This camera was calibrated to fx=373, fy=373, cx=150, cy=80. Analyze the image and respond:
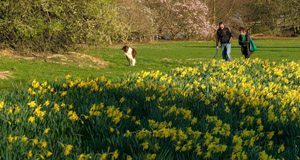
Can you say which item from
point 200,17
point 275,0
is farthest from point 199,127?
point 275,0

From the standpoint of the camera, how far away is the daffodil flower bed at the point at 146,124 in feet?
12.3

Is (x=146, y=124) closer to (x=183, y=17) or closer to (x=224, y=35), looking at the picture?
(x=224, y=35)

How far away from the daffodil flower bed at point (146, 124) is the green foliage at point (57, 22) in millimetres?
8984

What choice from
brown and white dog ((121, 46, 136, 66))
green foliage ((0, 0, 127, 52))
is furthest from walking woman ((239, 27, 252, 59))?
green foliage ((0, 0, 127, 52))

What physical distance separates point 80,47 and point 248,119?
16688mm

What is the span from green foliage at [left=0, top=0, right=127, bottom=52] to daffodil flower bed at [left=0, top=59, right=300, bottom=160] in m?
8.98

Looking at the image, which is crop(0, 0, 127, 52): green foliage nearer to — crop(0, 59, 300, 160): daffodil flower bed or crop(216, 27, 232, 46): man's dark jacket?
crop(216, 27, 232, 46): man's dark jacket

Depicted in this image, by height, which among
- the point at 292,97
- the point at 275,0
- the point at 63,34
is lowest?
the point at 292,97

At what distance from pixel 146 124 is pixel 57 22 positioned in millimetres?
12542

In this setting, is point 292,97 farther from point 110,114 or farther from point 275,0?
point 275,0

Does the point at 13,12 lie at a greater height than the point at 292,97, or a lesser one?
greater

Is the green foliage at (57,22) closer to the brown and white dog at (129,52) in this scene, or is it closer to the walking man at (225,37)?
the brown and white dog at (129,52)

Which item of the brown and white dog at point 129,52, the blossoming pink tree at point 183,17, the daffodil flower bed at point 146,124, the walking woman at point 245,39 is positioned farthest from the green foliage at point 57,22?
the blossoming pink tree at point 183,17

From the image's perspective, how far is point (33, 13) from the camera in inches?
649
